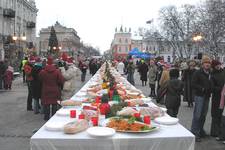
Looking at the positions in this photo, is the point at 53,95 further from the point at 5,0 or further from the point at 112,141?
the point at 5,0

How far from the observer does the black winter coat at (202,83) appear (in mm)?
7855

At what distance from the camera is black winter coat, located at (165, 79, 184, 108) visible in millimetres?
8016

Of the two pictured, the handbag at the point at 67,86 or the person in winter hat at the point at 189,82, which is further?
the person in winter hat at the point at 189,82

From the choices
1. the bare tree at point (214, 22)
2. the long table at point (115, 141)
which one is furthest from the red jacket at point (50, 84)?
the bare tree at point (214, 22)

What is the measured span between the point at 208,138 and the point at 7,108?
796 centimetres

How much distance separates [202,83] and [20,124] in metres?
5.46

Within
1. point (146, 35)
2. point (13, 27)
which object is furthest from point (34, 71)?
point (146, 35)

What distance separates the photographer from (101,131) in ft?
14.6

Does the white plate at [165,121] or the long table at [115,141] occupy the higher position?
the white plate at [165,121]

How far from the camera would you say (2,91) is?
18.7m

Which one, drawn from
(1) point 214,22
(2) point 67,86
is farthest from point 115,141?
(1) point 214,22

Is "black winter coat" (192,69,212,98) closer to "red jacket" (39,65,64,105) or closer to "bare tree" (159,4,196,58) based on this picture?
"red jacket" (39,65,64,105)

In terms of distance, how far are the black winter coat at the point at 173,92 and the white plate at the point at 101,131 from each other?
3.77 m

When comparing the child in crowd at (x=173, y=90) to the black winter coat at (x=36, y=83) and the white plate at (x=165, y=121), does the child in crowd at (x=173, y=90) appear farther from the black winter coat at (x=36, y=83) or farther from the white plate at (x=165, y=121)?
the black winter coat at (x=36, y=83)
